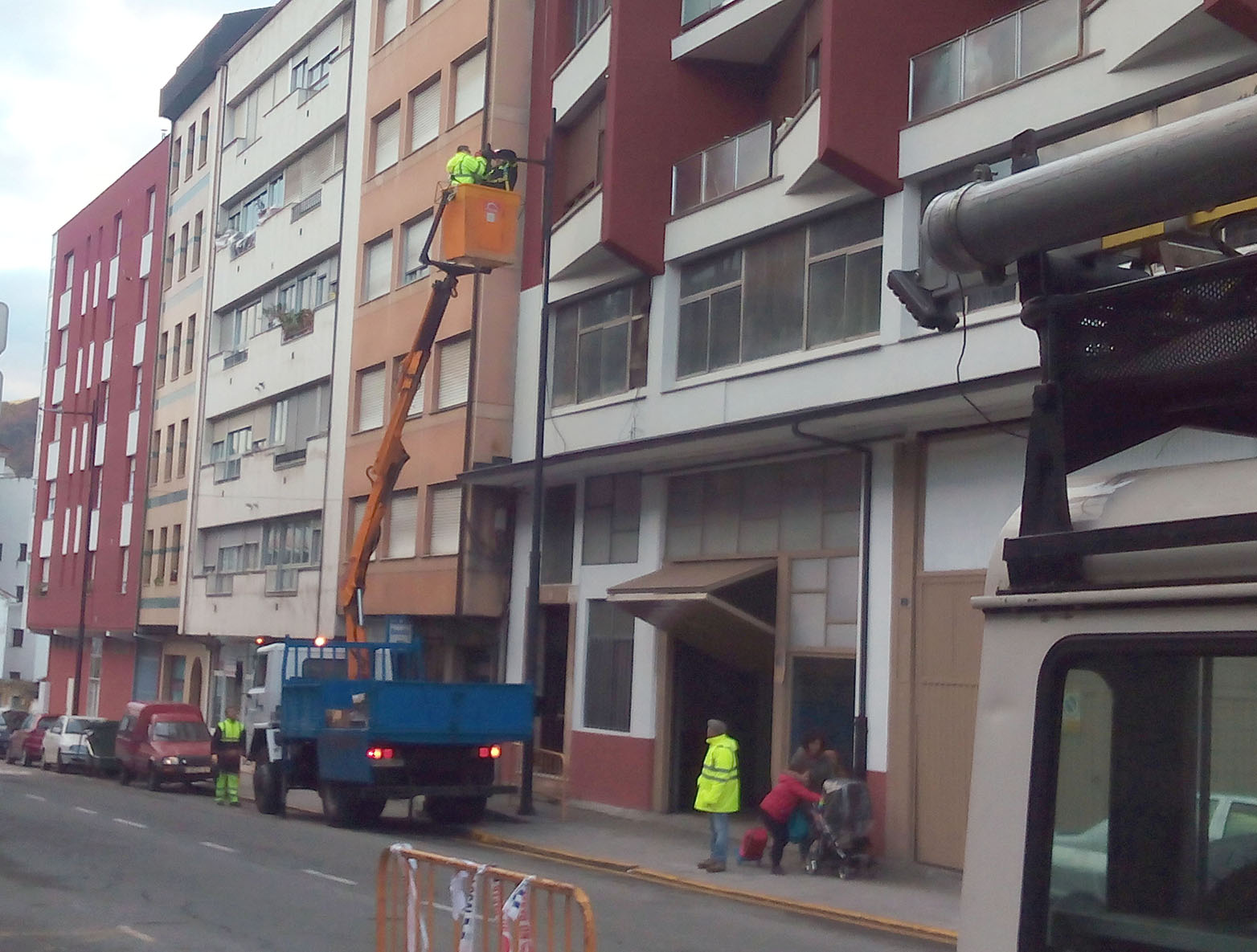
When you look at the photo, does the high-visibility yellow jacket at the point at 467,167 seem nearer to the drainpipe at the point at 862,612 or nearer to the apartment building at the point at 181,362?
the drainpipe at the point at 862,612

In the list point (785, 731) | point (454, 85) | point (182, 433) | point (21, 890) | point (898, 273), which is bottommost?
point (21, 890)

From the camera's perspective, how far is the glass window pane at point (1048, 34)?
655 inches

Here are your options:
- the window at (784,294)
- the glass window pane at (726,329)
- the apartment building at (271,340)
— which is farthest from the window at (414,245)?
the glass window pane at (726,329)

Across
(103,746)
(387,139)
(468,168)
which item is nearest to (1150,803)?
(468,168)

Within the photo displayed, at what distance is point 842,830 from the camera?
1730 centimetres

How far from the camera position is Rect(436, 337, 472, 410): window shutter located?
29.0m

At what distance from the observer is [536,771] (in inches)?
1061

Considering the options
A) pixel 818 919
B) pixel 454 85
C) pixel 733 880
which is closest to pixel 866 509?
pixel 733 880

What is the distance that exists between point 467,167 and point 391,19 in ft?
37.6

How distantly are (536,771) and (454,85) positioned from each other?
1359 centimetres

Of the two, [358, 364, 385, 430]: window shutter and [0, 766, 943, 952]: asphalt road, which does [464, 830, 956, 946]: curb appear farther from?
[358, 364, 385, 430]: window shutter

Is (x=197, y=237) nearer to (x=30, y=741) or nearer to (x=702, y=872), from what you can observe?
(x=30, y=741)

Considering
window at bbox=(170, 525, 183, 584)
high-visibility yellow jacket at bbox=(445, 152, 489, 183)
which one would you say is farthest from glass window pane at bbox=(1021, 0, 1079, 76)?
window at bbox=(170, 525, 183, 584)

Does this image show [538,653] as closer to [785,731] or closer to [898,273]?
[785,731]
